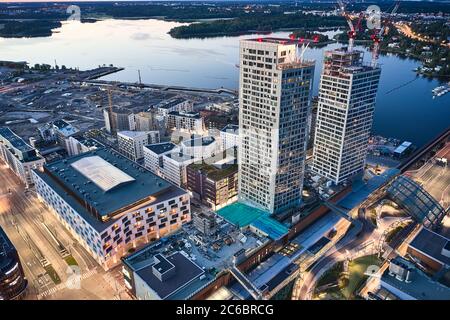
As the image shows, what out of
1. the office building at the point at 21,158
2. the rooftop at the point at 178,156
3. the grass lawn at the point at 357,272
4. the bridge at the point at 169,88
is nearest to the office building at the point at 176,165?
the rooftop at the point at 178,156

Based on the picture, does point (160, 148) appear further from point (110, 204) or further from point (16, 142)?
point (16, 142)

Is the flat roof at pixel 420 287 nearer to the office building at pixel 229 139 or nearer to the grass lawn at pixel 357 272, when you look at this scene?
the grass lawn at pixel 357 272

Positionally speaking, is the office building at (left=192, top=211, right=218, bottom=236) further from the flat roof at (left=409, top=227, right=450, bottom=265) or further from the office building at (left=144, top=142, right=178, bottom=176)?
the flat roof at (left=409, top=227, right=450, bottom=265)

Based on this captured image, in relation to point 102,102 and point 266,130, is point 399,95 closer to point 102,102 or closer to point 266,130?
point 266,130

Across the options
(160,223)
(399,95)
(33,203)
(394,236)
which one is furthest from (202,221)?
(399,95)
